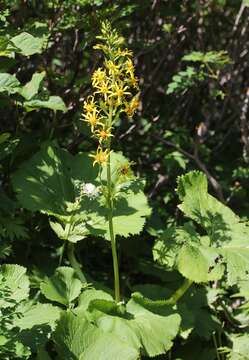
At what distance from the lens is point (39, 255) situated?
338cm

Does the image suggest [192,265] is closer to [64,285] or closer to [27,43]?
[64,285]

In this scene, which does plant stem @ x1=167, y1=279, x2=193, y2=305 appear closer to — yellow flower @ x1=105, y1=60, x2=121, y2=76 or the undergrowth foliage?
the undergrowth foliage

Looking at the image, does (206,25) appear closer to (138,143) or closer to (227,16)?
(227,16)

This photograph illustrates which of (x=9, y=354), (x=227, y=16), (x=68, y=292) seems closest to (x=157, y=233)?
(x=68, y=292)

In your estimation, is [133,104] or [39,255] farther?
[39,255]

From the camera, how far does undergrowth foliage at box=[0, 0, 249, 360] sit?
2.51m

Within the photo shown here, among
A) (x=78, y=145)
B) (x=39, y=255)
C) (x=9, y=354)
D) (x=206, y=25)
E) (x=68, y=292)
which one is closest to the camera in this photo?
(x=9, y=354)

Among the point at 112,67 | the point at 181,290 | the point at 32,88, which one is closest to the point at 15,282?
the point at 181,290

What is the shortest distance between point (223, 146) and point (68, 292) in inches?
90.2

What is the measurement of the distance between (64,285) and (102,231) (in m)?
0.33

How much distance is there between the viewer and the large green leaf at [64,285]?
2.74 m

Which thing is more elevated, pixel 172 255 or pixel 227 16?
pixel 227 16

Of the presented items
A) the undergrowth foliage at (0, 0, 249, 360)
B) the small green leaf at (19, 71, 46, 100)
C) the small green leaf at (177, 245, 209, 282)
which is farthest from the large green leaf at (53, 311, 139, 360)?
the small green leaf at (19, 71, 46, 100)

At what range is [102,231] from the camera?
295 centimetres
